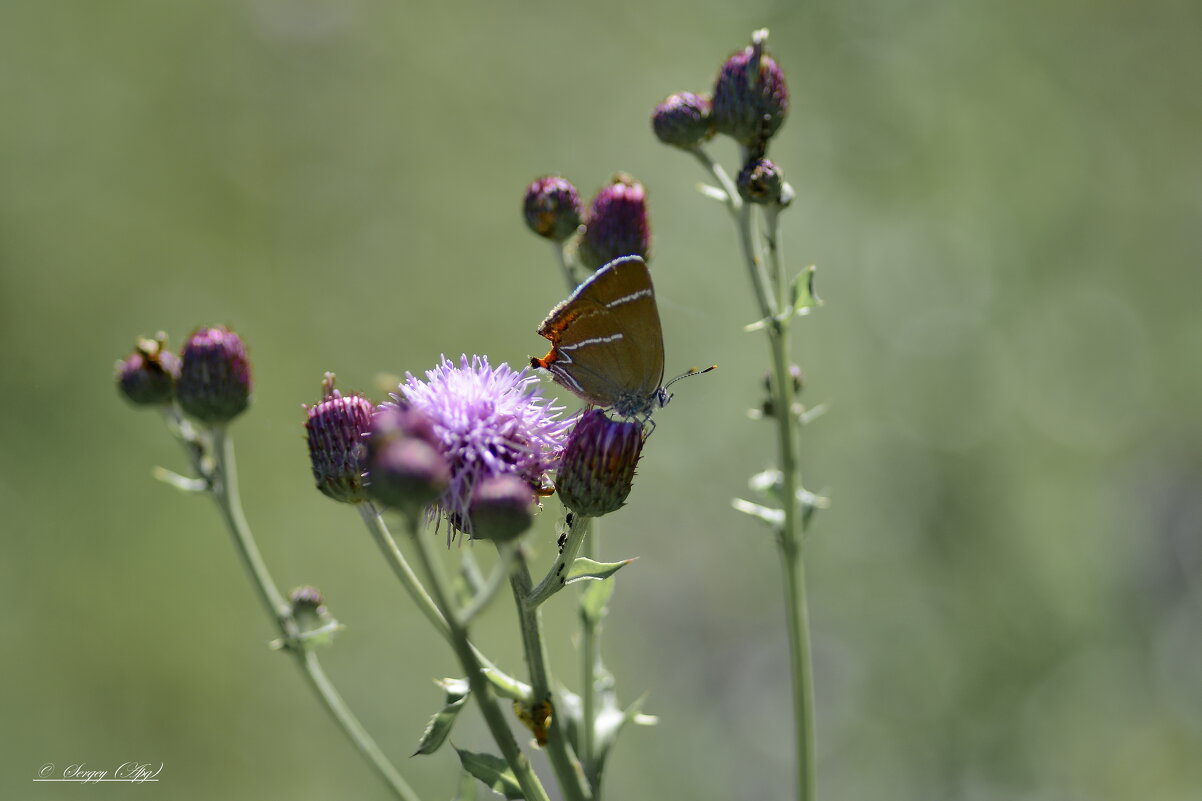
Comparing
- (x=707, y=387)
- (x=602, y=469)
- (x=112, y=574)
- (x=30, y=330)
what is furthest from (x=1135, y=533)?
(x=30, y=330)

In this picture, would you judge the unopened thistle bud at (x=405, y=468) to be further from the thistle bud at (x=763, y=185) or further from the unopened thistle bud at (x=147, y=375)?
the unopened thistle bud at (x=147, y=375)

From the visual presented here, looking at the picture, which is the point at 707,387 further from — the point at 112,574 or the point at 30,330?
the point at 30,330

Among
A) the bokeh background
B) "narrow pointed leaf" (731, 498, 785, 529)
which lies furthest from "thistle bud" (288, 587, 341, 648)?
the bokeh background

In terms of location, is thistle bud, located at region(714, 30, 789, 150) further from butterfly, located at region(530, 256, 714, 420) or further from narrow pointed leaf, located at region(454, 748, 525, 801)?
narrow pointed leaf, located at region(454, 748, 525, 801)

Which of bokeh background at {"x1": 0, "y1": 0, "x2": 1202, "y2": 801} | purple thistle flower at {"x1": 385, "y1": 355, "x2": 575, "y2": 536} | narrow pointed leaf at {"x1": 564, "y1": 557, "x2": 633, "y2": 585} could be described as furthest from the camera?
bokeh background at {"x1": 0, "y1": 0, "x2": 1202, "y2": 801}

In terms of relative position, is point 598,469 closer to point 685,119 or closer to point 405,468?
point 405,468
